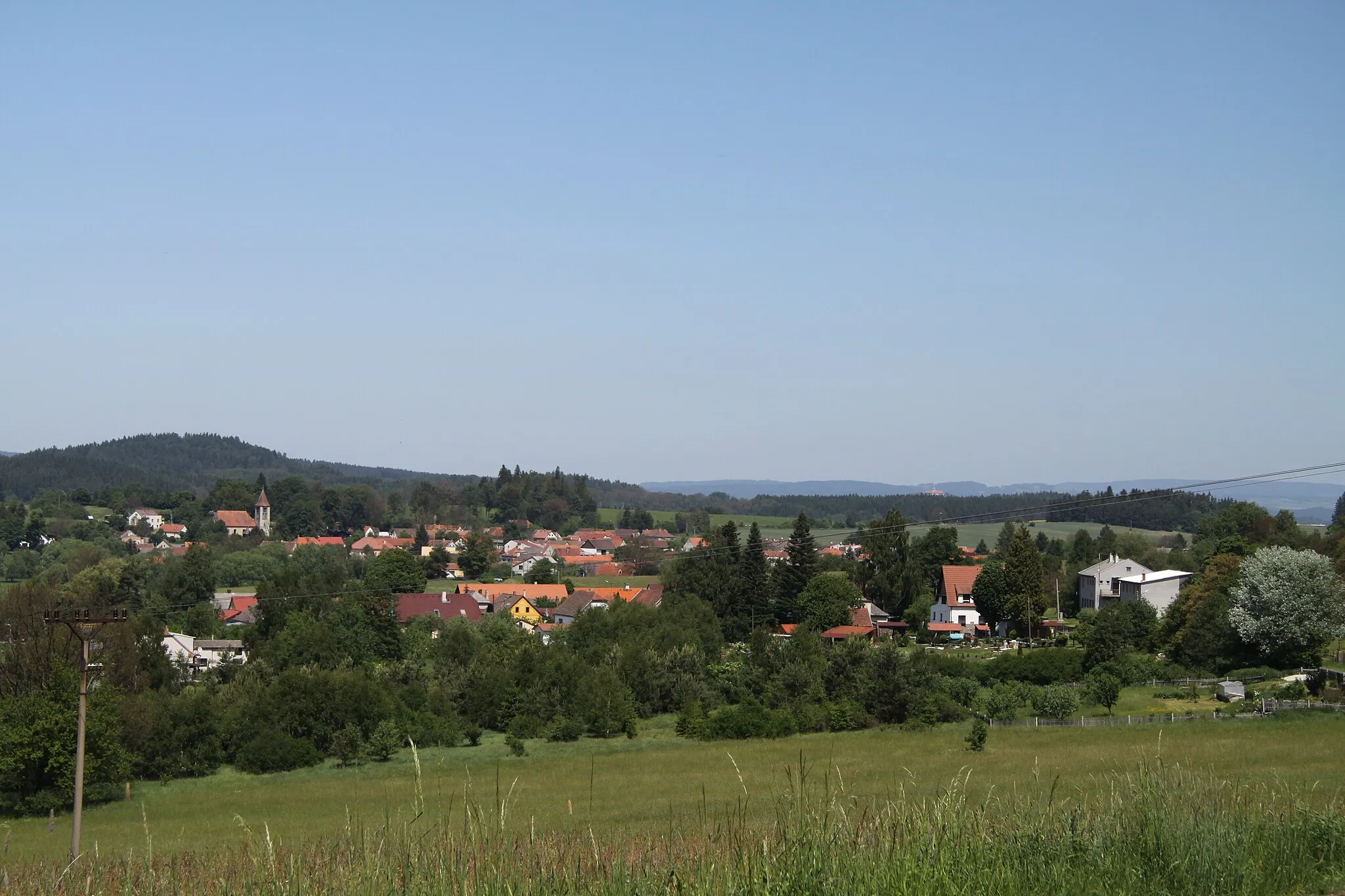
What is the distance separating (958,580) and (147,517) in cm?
12280

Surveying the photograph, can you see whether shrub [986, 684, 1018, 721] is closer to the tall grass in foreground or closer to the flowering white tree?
the flowering white tree

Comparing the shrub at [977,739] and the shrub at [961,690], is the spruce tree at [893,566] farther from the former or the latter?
the shrub at [977,739]

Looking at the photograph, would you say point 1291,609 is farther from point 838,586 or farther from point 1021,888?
point 1021,888

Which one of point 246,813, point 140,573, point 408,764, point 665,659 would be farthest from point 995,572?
point 140,573

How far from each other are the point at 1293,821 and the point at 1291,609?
37.5 meters

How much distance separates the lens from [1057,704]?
35062 mm

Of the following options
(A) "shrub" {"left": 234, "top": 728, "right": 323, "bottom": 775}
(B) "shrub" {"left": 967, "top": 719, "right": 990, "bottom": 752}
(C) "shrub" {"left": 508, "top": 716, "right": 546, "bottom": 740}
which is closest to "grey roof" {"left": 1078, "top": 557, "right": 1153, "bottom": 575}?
(B) "shrub" {"left": 967, "top": 719, "right": 990, "bottom": 752}

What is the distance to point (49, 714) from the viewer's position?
97.0 feet

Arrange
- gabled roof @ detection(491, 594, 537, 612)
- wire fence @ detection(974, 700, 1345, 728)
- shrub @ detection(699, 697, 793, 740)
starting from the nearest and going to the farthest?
wire fence @ detection(974, 700, 1345, 728) < shrub @ detection(699, 697, 793, 740) < gabled roof @ detection(491, 594, 537, 612)

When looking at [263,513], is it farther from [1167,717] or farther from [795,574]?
[1167,717]

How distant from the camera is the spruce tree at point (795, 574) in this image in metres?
63.5

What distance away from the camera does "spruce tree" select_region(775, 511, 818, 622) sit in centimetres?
6353

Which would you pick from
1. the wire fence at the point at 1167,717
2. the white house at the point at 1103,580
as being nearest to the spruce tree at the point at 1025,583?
the white house at the point at 1103,580

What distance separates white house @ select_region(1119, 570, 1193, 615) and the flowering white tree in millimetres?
14656
